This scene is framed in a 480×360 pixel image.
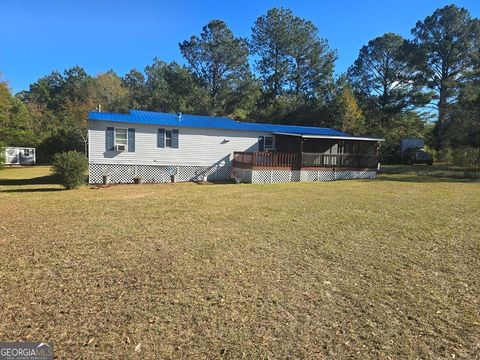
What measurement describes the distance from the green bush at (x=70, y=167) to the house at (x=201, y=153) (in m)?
2.98

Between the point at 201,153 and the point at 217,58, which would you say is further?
the point at 217,58

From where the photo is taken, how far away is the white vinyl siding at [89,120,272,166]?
17.3 metres

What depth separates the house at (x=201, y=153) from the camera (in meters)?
17.5

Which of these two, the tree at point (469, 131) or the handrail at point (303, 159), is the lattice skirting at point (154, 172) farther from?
the tree at point (469, 131)

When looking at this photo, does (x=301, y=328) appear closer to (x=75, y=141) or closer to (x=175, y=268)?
(x=175, y=268)

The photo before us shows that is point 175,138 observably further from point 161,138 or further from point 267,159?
point 267,159

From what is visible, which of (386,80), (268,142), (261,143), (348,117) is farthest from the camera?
(386,80)

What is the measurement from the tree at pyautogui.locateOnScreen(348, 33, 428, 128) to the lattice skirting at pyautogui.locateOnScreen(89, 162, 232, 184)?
26.7 meters

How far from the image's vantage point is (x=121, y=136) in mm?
17734

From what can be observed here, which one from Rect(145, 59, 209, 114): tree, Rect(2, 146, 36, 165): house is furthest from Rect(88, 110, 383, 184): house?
Rect(2, 146, 36, 165): house

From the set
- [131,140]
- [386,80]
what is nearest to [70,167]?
[131,140]

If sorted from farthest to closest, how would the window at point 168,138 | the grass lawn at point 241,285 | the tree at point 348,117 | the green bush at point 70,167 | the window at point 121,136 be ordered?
1. the tree at point 348,117
2. the window at point 168,138
3. the window at point 121,136
4. the green bush at point 70,167
5. the grass lawn at point 241,285

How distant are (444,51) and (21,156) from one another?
4634 cm

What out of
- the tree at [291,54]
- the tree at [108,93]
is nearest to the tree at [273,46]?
the tree at [291,54]
